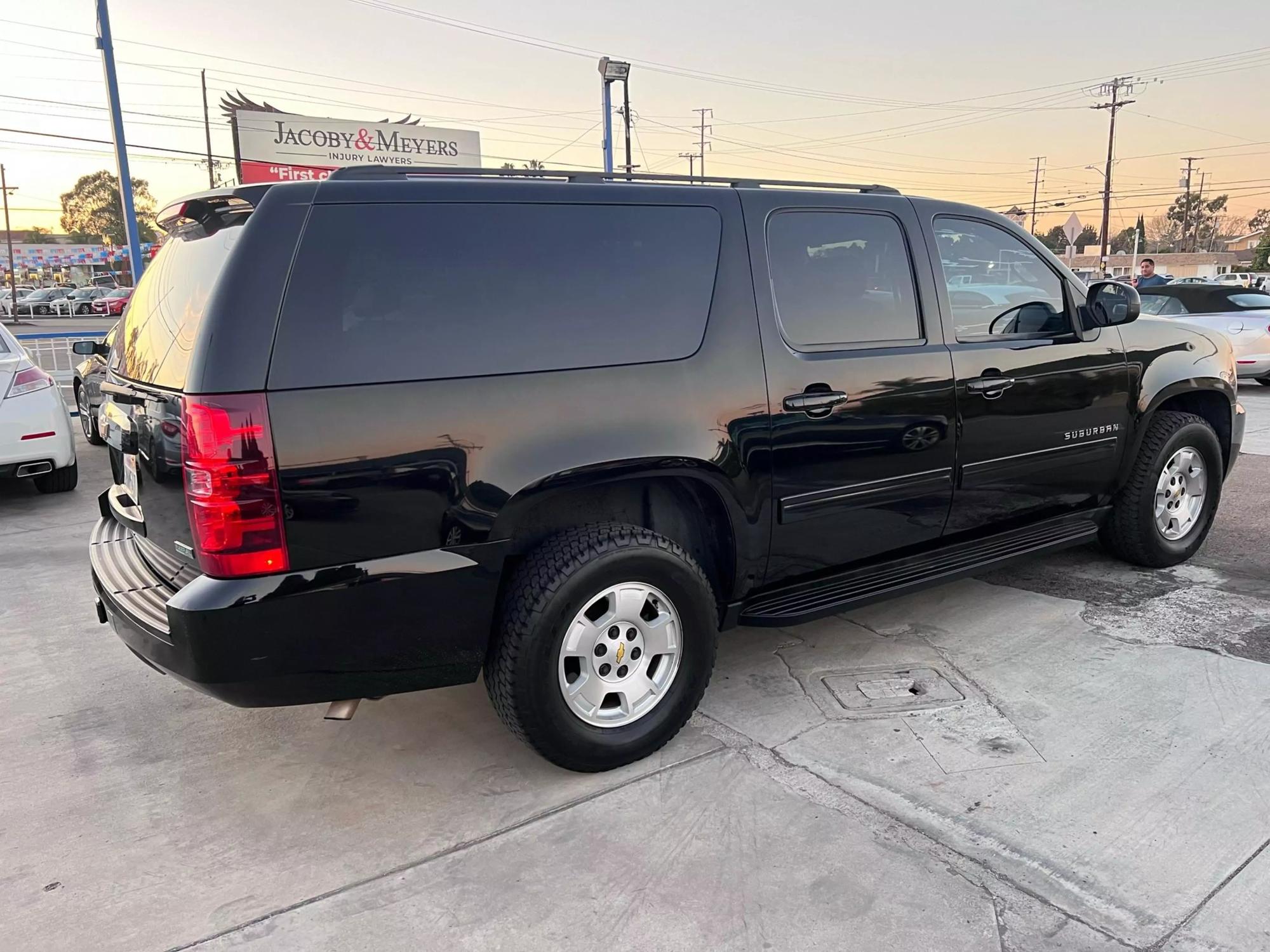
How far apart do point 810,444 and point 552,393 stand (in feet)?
3.54

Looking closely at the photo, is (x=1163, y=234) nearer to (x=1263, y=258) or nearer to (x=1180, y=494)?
(x=1263, y=258)

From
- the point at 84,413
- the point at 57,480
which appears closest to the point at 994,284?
the point at 57,480

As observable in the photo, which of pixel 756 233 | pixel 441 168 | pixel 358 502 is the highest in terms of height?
pixel 441 168

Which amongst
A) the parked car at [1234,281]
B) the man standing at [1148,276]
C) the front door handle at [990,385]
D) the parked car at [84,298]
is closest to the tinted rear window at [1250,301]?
the parked car at [1234,281]

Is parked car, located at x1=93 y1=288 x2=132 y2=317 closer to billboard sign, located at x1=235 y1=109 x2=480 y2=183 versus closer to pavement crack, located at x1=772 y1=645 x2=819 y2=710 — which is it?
billboard sign, located at x1=235 y1=109 x2=480 y2=183

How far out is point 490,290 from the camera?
277 centimetres

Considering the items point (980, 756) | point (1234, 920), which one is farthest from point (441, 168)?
point (1234, 920)

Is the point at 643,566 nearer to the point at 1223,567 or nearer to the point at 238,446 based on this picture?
the point at 238,446

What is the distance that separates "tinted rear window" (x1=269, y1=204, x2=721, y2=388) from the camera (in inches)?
99.4

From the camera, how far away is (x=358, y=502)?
2.53 m

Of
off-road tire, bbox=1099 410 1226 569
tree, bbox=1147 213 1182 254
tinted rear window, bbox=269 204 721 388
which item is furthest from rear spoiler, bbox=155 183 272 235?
→ tree, bbox=1147 213 1182 254

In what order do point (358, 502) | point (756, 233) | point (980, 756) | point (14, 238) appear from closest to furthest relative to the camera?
point (358, 502) < point (980, 756) < point (756, 233) < point (14, 238)

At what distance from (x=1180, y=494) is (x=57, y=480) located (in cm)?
823

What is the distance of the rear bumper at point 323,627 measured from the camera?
2467 millimetres
